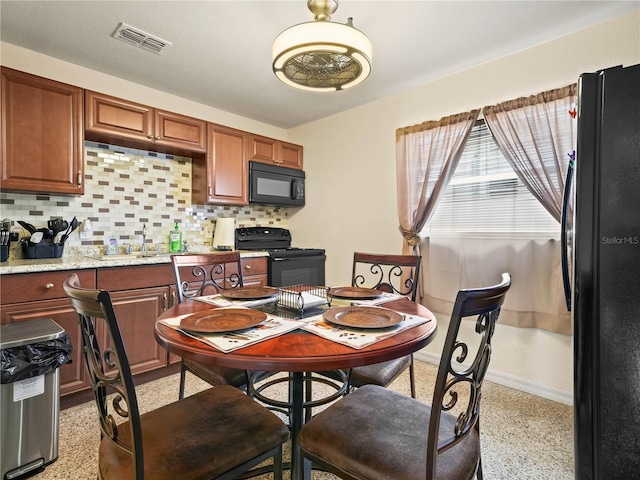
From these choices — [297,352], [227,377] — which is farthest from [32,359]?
[297,352]

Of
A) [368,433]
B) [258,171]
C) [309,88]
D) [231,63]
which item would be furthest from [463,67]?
[368,433]

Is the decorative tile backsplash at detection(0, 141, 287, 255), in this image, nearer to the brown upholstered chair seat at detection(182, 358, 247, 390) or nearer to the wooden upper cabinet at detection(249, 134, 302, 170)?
the wooden upper cabinet at detection(249, 134, 302, 170)

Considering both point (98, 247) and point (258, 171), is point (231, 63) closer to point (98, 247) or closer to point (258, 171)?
point (258, 171)

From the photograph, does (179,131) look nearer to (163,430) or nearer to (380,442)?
(163,430)

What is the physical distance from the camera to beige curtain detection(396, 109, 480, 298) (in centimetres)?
255

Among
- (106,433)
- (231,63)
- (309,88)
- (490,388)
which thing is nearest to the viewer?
(106,433)

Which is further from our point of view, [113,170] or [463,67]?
[113,170]

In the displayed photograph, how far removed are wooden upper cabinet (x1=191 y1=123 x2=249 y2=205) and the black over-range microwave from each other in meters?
0.09

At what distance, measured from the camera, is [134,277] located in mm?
2281

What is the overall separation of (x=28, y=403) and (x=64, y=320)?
604 millimetres

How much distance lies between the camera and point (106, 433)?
0.93m

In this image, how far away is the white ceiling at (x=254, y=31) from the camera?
1888mm

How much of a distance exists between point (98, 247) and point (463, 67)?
327 centimetres

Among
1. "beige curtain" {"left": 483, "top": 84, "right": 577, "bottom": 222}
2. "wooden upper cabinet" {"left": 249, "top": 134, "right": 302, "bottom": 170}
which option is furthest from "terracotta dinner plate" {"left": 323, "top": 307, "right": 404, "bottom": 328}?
"wooden upper cabinet" {"left": 249, "top": 134, "right": 302, "bottom": 170}
